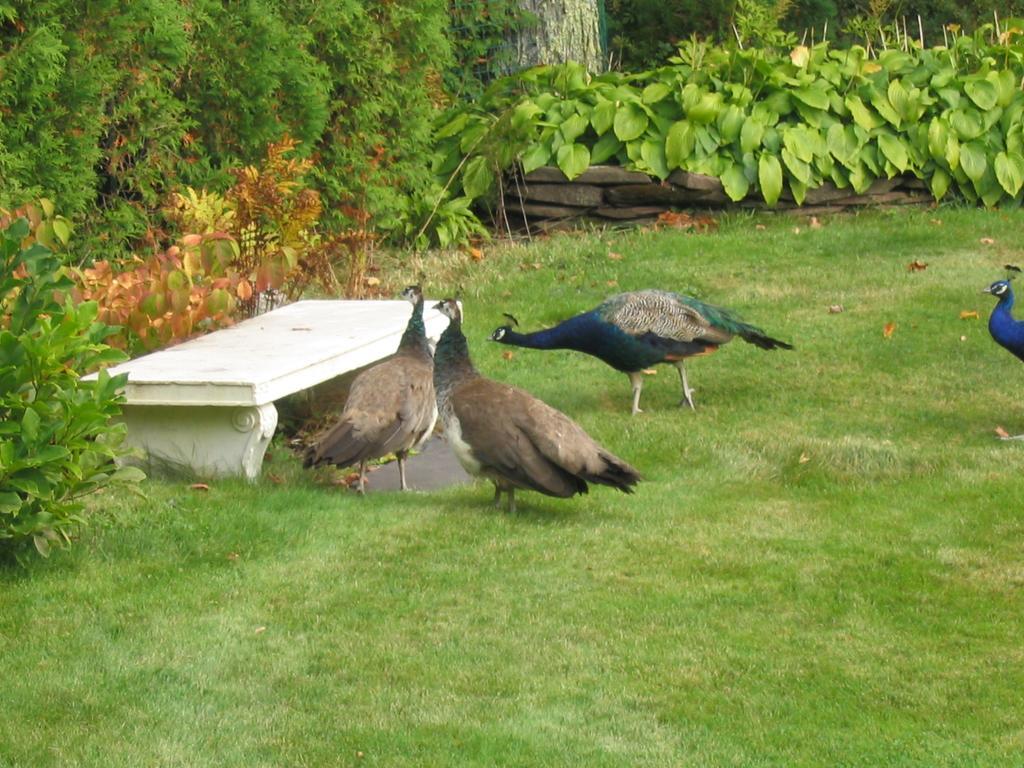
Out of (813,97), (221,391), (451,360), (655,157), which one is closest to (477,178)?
(655,157)

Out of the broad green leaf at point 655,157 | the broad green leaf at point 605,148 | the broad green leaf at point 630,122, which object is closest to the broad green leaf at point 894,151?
the broad green leaf at point 655,157

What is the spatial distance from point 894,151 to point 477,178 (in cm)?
347

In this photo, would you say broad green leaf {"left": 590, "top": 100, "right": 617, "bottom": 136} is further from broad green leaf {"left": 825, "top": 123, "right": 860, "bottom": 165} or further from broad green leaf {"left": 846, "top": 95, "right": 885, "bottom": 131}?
broad green leaf {"left": 846, "top": 95, "right": 885, "bottom": 131}

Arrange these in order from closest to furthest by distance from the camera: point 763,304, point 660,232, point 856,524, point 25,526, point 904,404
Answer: point 25,526
point 856,524
point 904,404
point 763,304
point 660,232

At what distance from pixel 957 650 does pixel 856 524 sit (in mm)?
1499

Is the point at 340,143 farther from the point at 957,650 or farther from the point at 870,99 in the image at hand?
the point at 957,650

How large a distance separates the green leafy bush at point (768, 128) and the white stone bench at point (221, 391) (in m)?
5.19

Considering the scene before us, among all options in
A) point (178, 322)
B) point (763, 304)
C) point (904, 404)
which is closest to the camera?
point (178, 322)

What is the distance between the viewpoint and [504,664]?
17.2ft

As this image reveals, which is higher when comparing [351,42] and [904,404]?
[351,42]

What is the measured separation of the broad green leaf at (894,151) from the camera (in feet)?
42.2

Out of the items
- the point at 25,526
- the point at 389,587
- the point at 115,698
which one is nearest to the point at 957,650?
the point at 389,587

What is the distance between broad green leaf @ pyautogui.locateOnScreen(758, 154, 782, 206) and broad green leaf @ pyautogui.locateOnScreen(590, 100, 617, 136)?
128cm

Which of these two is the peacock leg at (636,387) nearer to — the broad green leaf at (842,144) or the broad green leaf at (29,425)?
the broad green leaf at (29,425)
